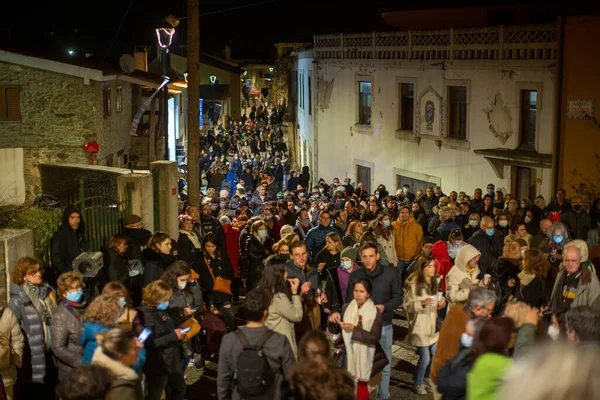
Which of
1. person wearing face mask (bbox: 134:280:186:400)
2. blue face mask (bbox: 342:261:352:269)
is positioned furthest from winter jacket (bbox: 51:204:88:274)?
blue face mask (bbox: 342:261:352:269)

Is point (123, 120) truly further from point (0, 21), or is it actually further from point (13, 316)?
point (13, 316)

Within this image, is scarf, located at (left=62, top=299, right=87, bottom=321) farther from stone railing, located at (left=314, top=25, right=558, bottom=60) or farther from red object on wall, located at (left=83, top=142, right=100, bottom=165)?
stone railing, located at (left=314, top=25, right=558, bottom=60)

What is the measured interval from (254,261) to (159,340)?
4.55 m

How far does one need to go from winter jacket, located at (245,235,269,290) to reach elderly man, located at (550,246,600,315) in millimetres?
4471

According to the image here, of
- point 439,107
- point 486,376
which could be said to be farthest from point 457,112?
point 486,376

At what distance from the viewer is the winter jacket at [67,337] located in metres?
8.33

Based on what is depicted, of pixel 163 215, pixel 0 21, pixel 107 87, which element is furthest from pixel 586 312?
pixel 0 21

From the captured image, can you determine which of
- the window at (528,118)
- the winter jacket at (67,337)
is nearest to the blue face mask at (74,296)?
the winter jacket at (67,337)

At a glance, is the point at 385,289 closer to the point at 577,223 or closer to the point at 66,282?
the point at 66,282

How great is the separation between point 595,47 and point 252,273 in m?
12.6

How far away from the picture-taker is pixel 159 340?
331 inches

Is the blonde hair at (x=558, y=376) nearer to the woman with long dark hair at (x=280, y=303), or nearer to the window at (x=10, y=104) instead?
the woman with long dark hair at (x=280, y=303)

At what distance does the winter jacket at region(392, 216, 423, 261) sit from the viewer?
14.6 m

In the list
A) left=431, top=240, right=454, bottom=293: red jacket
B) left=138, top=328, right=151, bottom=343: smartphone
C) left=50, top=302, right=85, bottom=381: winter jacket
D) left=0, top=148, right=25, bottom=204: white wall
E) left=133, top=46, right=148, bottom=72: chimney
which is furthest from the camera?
left=133, top=46, right=148, bottom=72: chimney
